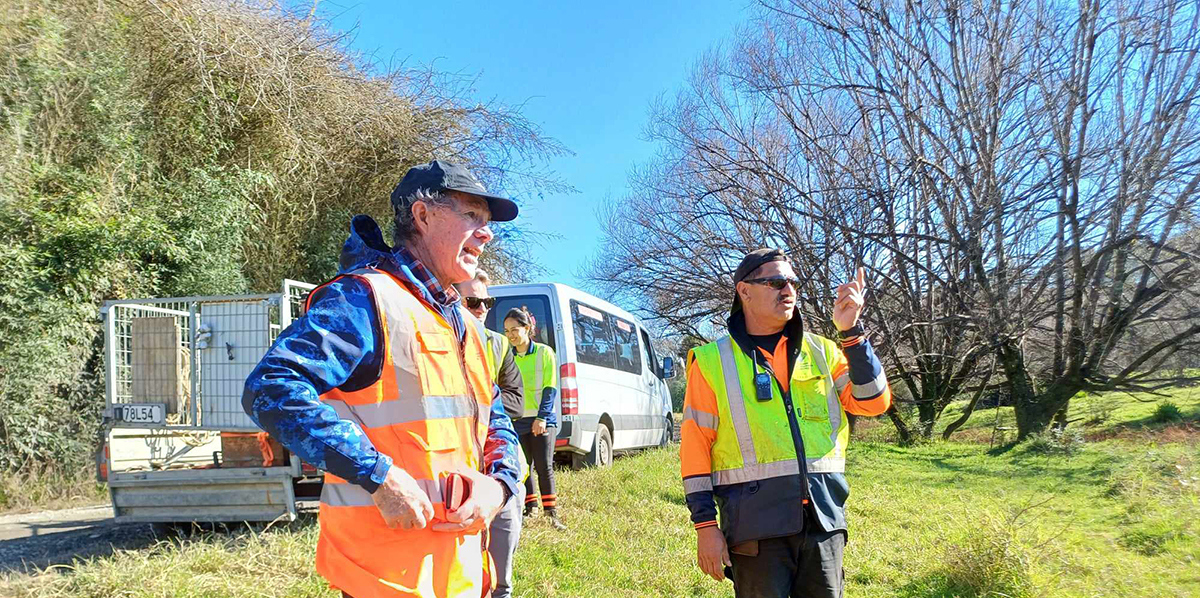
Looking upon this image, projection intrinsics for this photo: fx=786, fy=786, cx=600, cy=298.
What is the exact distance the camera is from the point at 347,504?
1.79 meters

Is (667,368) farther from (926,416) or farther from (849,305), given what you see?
(849,305)

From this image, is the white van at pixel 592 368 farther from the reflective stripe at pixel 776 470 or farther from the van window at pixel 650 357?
the reflective stripe at pixel 776 470

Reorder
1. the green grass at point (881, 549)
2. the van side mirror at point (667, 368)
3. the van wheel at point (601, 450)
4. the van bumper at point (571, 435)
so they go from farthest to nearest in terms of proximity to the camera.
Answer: the van side mirror at point (667, 368), the van wheel at point (601, 450), the van bumper at point (571, 435), the green grass at point (881, 549)

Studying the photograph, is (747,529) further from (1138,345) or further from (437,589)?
(1138,345)

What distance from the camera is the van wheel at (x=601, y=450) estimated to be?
9.49m

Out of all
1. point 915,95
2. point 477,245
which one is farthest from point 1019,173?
point 477,245

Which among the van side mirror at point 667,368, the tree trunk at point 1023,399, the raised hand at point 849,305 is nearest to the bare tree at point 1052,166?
the tree trunk at point 1023,399

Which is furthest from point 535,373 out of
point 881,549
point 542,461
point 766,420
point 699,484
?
point 766,420

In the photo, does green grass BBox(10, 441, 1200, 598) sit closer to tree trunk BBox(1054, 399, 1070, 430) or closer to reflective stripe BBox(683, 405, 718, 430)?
reflective stripe BBox(683, 405, 718, 430)

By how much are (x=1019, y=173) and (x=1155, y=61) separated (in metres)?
2.31

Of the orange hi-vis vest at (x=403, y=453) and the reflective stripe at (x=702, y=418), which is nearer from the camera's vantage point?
the orange hi-vis vest at (x=403, y=453)

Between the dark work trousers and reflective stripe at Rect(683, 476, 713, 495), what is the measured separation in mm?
263

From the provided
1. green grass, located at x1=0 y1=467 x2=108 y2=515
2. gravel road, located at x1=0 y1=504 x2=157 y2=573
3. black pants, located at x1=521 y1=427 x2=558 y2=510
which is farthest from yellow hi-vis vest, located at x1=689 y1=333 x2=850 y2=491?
green grass, located at x1=0 y1=467 x2=108 y2=515

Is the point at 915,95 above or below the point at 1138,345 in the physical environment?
above
